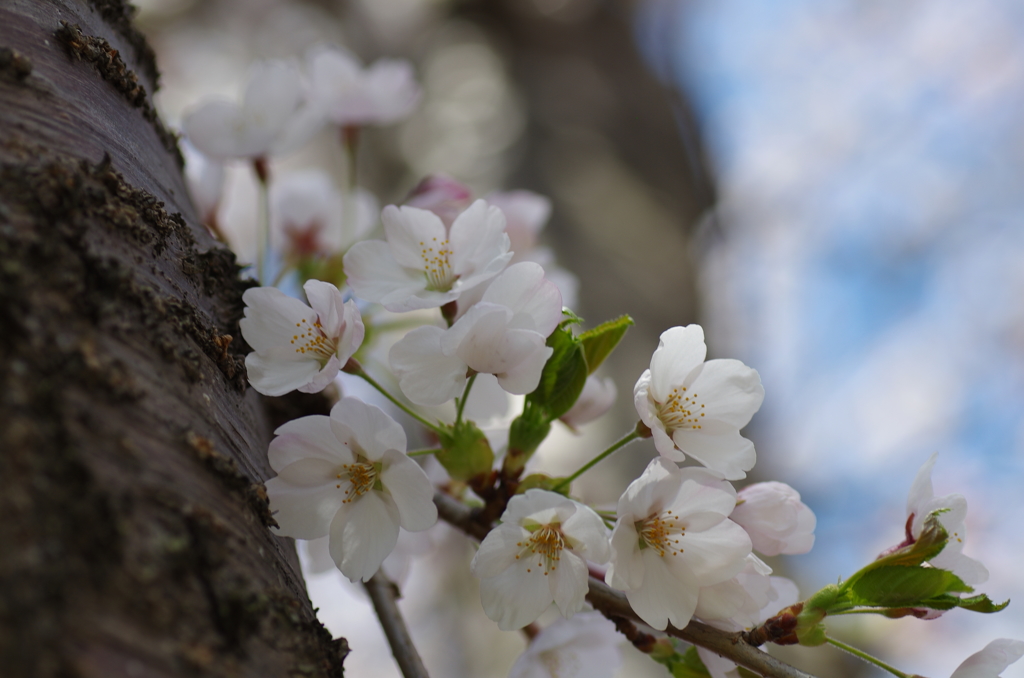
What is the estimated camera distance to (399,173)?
8.75 ft

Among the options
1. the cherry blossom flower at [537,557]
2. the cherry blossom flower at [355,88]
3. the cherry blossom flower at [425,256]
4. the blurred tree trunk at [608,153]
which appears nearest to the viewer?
the cherry blossom flower at [537,557]

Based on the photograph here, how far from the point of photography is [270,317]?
574 millimetres

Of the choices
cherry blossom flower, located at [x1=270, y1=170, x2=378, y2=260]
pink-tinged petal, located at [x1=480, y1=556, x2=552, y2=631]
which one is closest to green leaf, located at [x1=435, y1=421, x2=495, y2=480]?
pink-tinged petal, located at [x1=480, y1=556, x2=552, y2=631]

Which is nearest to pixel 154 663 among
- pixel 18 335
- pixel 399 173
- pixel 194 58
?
pixel 18 335

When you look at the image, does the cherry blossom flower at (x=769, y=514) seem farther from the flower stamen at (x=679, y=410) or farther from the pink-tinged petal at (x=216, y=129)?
the pink-tinged petal at (x=216, y=129)

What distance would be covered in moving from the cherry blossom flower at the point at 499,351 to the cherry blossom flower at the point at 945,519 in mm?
331

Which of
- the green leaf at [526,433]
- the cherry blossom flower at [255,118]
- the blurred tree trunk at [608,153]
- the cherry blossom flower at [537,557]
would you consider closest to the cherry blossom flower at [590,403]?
the green leaf at [526,433]

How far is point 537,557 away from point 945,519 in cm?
35

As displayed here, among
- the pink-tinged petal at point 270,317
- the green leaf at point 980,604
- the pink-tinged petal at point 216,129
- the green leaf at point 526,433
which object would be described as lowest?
the pink-tinged petal at point 270,317

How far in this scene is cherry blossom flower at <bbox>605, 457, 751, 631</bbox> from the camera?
51cm

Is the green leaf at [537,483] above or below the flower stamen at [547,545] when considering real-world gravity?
above

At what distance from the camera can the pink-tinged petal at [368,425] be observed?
1.69ft

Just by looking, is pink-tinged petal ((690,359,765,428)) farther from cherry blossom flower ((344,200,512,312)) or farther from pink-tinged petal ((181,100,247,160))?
pink-tinged petal ((181,100,247,160))

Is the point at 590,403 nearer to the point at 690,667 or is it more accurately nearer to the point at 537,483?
the point at 537,483
